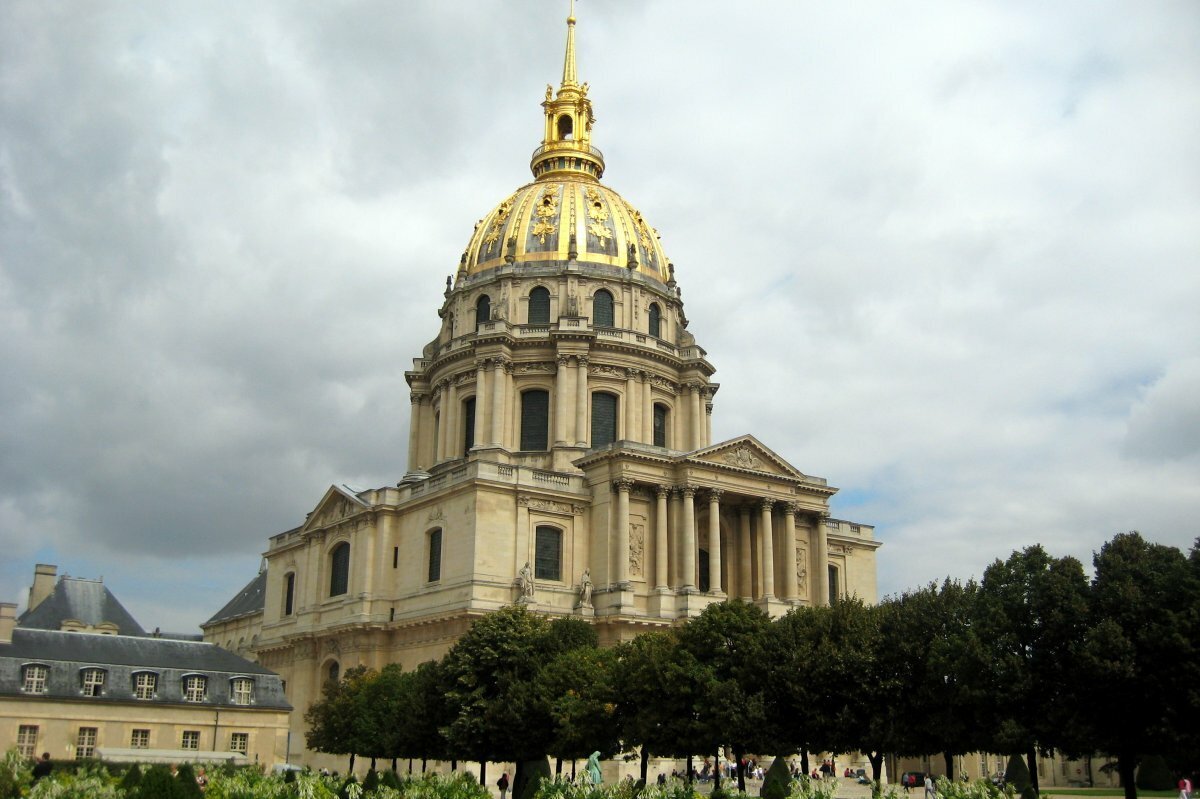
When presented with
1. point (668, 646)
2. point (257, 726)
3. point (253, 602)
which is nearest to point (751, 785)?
point (668, 646)

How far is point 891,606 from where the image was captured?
37.8m

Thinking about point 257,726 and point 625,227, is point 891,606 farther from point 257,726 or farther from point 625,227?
point 625,227

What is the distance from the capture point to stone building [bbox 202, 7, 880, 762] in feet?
180

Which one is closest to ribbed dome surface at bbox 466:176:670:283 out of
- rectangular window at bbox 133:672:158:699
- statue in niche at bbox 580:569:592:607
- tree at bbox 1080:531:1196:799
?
statue in niche at bbox 580:569:592:607

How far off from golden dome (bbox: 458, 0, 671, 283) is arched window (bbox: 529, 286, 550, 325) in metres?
2.14

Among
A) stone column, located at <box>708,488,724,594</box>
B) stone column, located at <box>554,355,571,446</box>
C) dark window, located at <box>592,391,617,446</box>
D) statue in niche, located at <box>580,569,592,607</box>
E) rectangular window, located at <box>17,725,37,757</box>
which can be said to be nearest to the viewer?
rectangular window, located at <box>17,725,37,757</box>

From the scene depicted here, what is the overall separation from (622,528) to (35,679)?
80.7 ft

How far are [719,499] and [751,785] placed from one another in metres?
15.2

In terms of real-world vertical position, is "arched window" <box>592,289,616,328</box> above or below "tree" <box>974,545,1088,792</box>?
above

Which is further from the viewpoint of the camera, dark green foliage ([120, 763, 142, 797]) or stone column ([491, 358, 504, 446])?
stone column ([491, 358, 504, 446])

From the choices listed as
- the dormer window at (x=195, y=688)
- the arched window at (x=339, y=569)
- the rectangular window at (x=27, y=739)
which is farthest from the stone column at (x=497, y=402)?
the rectangular window at (x=27, y=739)

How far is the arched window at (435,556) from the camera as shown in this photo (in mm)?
56375

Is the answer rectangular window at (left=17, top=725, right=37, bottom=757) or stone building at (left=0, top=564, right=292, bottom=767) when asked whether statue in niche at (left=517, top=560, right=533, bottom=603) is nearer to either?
stone building at (left=0, top=564, right=292, bottom=767)

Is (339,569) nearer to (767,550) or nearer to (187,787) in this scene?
(767,550)
